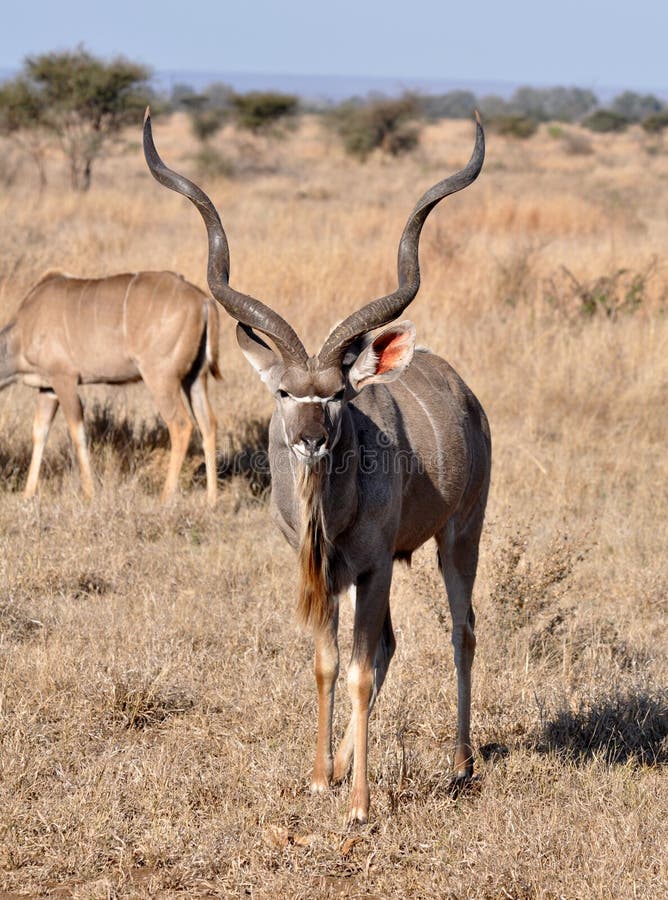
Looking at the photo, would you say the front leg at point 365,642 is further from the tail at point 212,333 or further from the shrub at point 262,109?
the shrub at point 262,109

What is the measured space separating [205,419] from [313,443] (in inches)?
167

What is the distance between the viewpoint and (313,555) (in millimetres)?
3141

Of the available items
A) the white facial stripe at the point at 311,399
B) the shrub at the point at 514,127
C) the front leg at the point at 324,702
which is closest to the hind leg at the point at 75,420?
the front leg at the point at 324,702

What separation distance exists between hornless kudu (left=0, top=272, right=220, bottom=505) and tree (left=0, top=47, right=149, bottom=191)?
13.1 m

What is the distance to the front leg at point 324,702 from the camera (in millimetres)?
3381

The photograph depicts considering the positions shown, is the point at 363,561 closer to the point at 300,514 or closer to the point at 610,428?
the point at 300,514

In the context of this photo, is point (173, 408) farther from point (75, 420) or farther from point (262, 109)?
point (262, 109)

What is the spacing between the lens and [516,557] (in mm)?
4629

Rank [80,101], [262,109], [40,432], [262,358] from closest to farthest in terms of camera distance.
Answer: [262,358], [40,432], [80,101], [262,109]

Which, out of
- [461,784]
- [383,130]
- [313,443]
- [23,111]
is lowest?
[461,784]

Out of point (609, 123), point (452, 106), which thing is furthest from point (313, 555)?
point (452, 106)

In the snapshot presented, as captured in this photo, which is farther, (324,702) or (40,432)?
(40,432)

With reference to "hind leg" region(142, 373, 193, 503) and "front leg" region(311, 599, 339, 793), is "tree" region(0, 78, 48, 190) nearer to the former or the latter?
"hind leg" region(142, 373, 193, 503)

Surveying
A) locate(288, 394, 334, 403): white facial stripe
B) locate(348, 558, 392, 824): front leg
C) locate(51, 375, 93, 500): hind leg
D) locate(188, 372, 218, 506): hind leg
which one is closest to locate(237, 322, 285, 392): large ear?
locate(288, 394, 334, 403): white facial stripe
